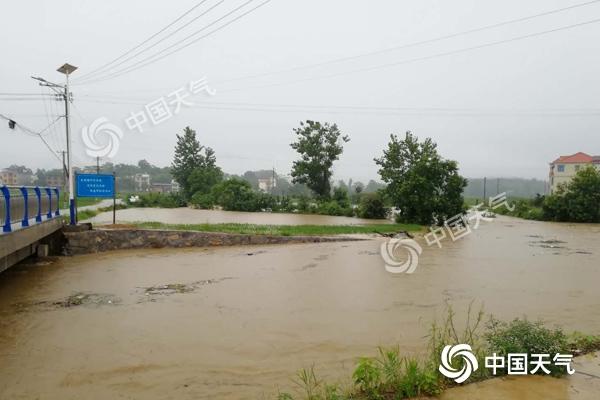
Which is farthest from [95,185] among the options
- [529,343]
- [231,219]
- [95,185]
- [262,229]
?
[529,343]

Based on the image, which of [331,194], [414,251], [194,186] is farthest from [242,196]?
[414,251]

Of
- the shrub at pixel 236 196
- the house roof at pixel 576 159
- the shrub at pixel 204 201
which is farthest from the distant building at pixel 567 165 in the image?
the shrub at pixel 204 201

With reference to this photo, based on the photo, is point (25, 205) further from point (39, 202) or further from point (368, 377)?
point (368, 377)

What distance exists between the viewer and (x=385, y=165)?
30.9m

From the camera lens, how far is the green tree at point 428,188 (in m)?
28.2

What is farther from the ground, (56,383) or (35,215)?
(35,215)

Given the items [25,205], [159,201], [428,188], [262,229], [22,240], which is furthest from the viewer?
[159,201]

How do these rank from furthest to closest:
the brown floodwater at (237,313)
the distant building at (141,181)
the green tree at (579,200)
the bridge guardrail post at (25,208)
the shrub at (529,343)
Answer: the distant building at (141,181) < the green tree at (579,200) < the bridge guardrail post at (25,208) < the brown floodwater at (237,313) < the shrub at (529,343)

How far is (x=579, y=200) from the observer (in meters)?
33.3

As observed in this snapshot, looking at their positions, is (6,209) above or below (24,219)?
above

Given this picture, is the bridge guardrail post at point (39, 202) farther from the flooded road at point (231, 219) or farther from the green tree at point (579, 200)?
the green tree at point (579, 200)

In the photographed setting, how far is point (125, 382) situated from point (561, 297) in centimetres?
900

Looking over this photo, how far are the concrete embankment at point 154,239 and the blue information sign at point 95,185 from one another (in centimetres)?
151

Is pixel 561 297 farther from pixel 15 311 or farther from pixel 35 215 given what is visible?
pixel 35 215
